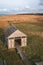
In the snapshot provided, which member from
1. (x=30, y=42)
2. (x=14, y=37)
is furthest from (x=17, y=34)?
(x=30, y=42)

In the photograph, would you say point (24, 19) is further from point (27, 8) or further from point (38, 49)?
point (38, 49)

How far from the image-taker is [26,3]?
3572mm

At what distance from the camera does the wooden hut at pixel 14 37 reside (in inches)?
145

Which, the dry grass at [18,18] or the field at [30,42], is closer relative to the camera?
the field at [30,42]

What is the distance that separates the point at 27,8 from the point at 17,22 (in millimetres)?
404

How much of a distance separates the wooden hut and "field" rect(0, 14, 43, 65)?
0.33ft

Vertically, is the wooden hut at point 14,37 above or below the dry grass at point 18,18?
below

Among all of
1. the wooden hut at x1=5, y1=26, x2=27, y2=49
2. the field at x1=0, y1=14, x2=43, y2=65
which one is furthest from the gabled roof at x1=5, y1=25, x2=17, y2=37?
the field at x1=0, y1=14, x2=43, y2=65

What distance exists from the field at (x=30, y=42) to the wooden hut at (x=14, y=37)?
100 millimetres

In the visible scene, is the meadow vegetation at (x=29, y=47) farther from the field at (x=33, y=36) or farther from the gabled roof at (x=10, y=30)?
the gabled roof at (x=10, y=30)

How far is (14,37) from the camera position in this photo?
148 inches

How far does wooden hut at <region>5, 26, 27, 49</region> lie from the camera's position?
369 centimetres

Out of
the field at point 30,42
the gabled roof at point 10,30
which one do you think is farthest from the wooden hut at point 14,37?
the field at point 30,42

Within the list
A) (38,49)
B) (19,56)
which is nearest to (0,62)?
(19,56)
